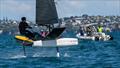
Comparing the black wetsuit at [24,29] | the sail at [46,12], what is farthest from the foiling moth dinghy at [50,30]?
the black wetsuit at [24,29]

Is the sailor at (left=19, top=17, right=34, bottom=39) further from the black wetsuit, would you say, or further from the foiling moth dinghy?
the foiling moth dinghy

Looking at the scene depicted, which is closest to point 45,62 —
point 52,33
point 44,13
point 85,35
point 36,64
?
point 36,64

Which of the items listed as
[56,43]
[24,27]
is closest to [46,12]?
[24,27]

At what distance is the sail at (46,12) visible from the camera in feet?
115

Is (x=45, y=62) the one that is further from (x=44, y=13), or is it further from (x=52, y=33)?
(x=44, y=13)

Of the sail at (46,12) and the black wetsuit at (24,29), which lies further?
the sail at (46,12)

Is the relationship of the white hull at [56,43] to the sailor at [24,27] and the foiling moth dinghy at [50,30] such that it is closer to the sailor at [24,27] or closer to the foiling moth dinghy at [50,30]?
the foiling moth dinghy at [50,30]

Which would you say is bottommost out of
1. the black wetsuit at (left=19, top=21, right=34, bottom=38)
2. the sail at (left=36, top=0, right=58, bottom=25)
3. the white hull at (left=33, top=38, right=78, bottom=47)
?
the white hull at (left=33, top=38, right=78, bottom=47)

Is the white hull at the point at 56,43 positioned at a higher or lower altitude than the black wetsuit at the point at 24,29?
lower

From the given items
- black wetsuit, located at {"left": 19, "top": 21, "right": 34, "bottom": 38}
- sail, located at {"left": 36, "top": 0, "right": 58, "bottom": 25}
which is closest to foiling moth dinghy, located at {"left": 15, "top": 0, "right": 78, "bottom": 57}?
sail, located at {"left": 36, "top": 0, "right": 58, "bottom": 25}

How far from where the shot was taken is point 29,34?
34938 millimetres

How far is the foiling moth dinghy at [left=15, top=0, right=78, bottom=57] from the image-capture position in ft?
110

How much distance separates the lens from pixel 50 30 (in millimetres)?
34438

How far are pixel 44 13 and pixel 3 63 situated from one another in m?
6.16
